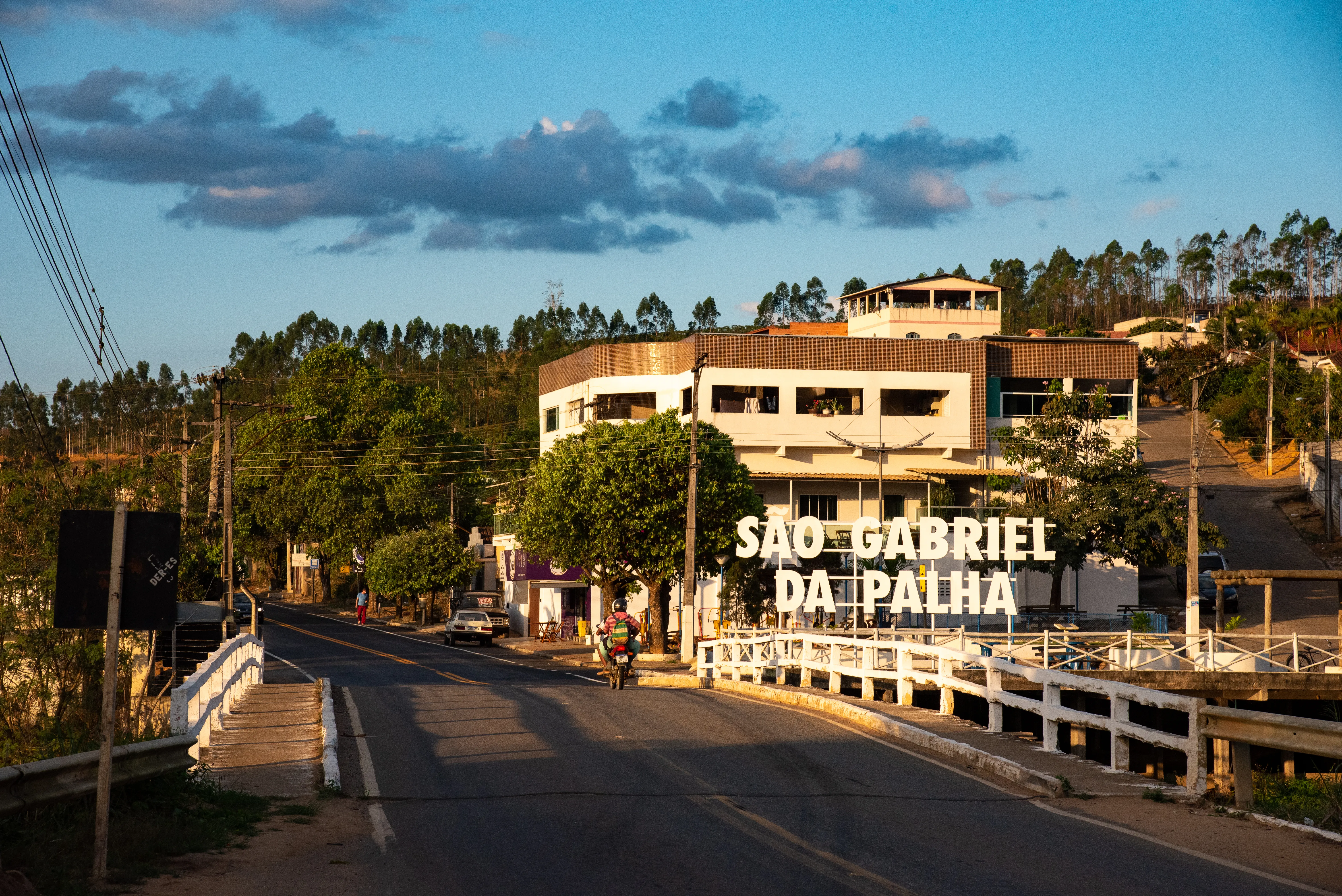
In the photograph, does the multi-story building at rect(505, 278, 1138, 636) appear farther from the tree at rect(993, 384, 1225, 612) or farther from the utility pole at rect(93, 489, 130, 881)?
the utility pole at rect(93, 489, 130, 881)

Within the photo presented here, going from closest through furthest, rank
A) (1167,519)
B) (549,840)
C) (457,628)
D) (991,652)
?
(549,840) → (991,652) → (1167,519) → (457,628)

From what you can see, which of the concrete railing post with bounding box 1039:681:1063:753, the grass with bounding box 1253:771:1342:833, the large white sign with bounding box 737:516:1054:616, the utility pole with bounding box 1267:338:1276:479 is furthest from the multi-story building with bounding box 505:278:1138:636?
the concrete railing post with bounding box 1039:681:1063:753

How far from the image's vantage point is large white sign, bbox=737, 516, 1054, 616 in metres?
38.8

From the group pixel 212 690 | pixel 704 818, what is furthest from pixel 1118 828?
pixel 212 690

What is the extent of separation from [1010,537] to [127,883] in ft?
122

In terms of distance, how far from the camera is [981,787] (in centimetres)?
1258

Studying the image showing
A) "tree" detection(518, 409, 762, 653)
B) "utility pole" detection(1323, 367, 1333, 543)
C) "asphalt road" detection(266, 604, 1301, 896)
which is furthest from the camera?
"utility pole" detection(1323, 367, 1333, 543)

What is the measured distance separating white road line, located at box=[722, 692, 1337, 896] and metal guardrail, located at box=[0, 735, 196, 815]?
25.1 feet

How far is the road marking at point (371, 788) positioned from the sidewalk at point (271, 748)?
0.47m

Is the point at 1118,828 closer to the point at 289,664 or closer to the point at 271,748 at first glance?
the point at 271,748

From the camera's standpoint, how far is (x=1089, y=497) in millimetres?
49969

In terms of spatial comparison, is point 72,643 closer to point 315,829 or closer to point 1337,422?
point 315,829

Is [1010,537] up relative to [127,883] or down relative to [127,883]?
up

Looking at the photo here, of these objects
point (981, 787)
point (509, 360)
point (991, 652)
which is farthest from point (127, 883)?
point (509, 360)
